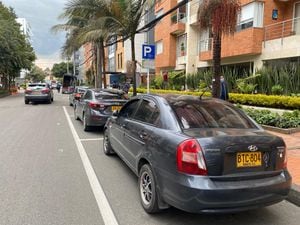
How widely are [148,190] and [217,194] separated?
118 cm

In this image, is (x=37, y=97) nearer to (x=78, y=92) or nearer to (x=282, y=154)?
(x=78, y=92)

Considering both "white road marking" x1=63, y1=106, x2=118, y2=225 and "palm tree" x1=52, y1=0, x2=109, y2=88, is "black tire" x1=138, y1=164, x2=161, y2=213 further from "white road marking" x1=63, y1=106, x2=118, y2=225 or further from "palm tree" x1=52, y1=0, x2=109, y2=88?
"palm tree" x1=52, y1=0, x2=109, y2=88

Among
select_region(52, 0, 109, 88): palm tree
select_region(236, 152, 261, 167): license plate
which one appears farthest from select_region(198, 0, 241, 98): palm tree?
select_region(52, 0, 109, 88): palm tree

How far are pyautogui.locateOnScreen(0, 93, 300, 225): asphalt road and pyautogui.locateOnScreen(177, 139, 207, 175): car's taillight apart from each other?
2.78ft

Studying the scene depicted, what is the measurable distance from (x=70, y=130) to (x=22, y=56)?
31.0 m

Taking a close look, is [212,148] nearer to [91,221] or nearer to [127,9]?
[91,221]

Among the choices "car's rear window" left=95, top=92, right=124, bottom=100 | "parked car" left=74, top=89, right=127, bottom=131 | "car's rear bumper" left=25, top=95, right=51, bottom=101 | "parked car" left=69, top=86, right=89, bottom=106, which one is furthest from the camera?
"car's rear bumper" left=25, top=95, right=51, bottom=101

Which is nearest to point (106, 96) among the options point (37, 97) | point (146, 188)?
point (146, 188)

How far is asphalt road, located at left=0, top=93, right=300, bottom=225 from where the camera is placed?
411cm

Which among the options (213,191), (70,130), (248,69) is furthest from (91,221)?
(248,69)

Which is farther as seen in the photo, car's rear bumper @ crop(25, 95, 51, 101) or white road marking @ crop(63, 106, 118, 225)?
car's rear bumper @ crop(25, 95, 51, 101)

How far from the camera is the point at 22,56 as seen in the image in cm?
3869

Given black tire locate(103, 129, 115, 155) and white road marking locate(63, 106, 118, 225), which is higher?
black tire locate(103, 129, 115, 155)

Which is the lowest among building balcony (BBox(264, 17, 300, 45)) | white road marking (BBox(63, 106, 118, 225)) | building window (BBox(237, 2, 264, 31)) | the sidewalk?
white road marking (BBox(63, 106, 118, 225))
